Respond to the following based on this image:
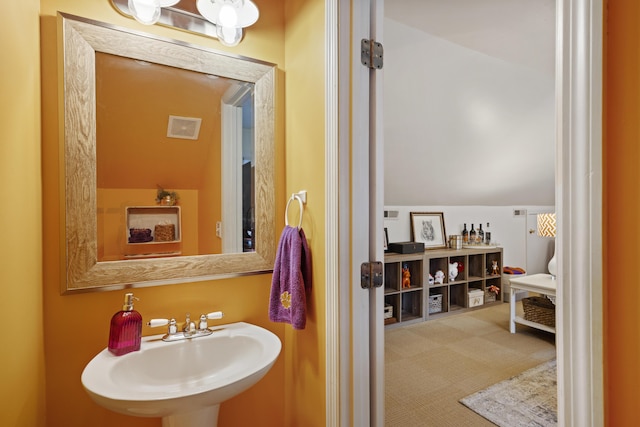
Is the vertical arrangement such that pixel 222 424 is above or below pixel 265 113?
below

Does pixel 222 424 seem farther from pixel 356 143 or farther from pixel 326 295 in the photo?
pixel 356 143

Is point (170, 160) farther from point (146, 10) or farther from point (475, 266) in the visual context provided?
point (475, 266)

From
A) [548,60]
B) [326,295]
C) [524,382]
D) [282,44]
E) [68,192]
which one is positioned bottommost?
[524,382]

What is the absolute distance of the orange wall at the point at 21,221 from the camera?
0.83 meters

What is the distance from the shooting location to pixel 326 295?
1.22m

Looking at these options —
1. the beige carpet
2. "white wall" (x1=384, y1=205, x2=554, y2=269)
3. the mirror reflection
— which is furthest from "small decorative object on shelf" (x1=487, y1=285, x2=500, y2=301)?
the mirror reflection

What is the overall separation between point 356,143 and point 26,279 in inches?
44.1

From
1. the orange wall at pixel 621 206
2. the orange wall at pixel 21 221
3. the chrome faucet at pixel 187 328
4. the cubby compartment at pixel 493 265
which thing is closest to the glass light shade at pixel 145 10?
the orange wall at pixel 21 221

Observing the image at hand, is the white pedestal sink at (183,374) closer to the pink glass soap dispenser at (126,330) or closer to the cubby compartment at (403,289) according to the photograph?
the pink glass soap dispenser at (126,330)

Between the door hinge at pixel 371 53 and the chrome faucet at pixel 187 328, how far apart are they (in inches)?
45.3

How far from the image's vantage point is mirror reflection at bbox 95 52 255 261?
127cm

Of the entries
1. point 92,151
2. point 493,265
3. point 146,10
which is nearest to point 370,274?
point 92,151

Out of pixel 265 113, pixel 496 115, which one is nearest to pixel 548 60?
pixel 496 115

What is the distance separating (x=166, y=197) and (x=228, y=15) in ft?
2.64
